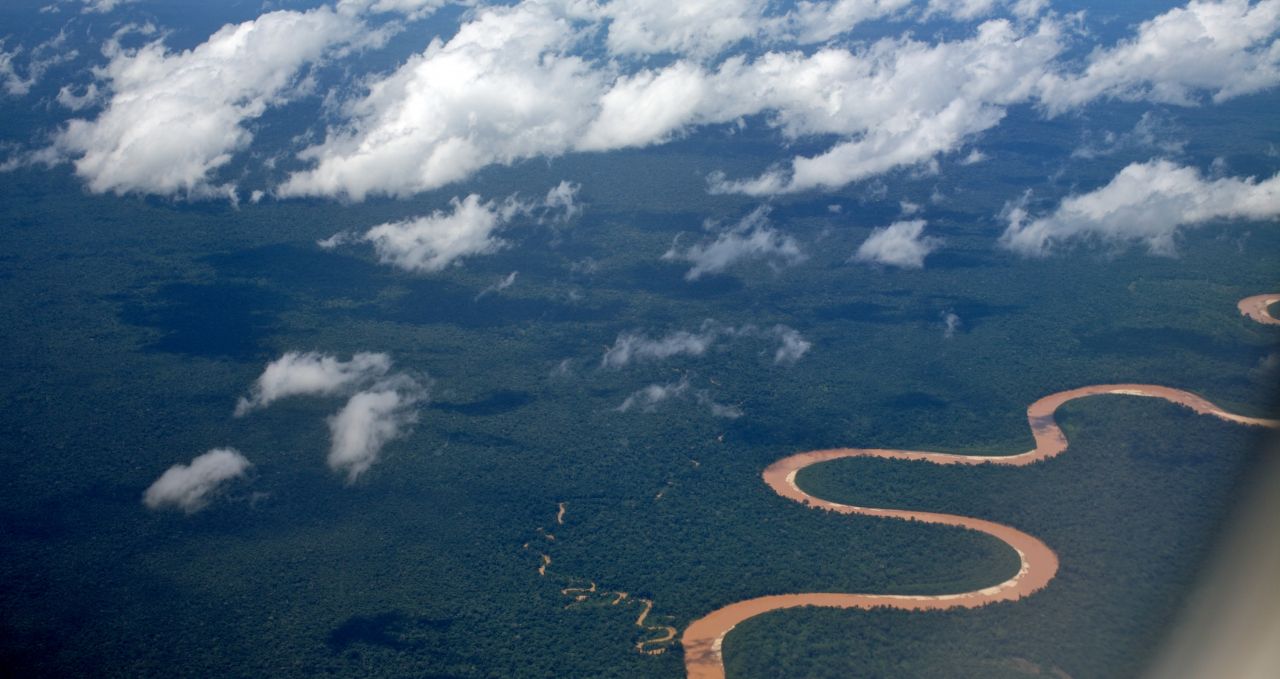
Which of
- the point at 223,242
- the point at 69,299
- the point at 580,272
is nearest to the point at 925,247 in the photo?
the point at 580,272

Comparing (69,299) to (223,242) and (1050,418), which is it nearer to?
(223,242)

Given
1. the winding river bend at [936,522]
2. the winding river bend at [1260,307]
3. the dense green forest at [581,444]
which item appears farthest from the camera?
the winding river bend at [1260,307]

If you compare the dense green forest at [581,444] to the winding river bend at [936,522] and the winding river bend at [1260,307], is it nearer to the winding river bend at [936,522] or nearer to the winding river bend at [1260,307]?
the winding river bend at [936,522]

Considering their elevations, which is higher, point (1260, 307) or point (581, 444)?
point (581, 444)

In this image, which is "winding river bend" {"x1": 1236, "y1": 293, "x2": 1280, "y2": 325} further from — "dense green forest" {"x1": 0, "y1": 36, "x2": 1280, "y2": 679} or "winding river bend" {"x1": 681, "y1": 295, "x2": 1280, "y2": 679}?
"winding river bend" {"x1": 681, "y1": 295, "x2": 1280, "y2": 679}

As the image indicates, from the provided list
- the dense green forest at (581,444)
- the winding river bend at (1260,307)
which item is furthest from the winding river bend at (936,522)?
the winding river bend at (1260,307)

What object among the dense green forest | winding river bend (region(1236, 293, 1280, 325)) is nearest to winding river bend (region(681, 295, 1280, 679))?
the dense green forest

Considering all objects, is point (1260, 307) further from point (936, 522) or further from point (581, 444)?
point (581, 444)

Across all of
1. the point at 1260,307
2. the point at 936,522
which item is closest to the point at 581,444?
the point at 936,522
